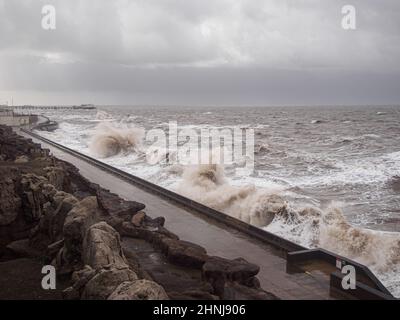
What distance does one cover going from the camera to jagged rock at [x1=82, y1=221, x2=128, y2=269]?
16.8 ft

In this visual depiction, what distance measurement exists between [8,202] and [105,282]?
421cm

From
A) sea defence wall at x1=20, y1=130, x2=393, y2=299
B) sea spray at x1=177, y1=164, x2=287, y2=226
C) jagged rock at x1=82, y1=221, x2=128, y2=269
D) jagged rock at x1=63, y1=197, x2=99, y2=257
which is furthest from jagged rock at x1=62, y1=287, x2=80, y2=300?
sea spray at x1=177, y1=164, x2=287, y2=226

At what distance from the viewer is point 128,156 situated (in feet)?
90.5

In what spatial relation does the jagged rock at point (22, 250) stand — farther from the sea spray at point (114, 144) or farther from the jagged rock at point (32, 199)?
the sea spray at point (114, 144)

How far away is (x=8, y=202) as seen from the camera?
7.84 metres

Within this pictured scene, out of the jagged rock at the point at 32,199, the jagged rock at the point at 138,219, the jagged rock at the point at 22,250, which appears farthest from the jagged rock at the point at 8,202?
the jagged rock at the point at 138,219

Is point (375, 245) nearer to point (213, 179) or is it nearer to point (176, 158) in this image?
point (213, 179)

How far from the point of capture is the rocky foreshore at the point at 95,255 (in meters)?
4.76

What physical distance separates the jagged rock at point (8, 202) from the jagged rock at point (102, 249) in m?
2.79

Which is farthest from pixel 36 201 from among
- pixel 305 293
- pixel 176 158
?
pixel 176 158

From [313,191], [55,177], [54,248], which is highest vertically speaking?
[55,177]

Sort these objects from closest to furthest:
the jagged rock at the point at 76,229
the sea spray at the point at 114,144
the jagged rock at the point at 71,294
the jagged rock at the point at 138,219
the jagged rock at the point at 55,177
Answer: the jagged rock at the point at 71,294 → the jagged rock at the point at 76,229 → the jagged rock at the point at 138,219 → the jagged rock at the point at 55,177 → the sea spray at the point at 114,144

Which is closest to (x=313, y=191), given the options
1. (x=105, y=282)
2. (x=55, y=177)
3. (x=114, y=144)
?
(x=55, y=177)

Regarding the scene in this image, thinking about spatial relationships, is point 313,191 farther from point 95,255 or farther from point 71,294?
point 71,294
